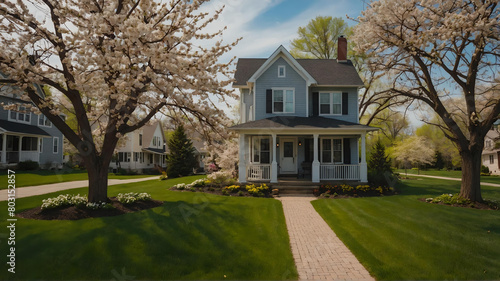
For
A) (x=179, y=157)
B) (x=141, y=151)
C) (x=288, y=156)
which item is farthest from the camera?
(x=141, y=151)

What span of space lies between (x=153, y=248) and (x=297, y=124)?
10721 mm

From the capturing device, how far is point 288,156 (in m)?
17.3

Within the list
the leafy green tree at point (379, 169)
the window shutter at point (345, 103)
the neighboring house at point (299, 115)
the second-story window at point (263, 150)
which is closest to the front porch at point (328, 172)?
the neighboring house at point (299, 115)

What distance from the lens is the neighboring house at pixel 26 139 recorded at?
23.4 meters

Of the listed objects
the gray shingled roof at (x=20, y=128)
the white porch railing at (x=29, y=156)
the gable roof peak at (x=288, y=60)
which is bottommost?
the white porch railing at (x=29, y=156)

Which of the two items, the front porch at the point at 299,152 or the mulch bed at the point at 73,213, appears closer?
the mulch bed at the point at 73,213

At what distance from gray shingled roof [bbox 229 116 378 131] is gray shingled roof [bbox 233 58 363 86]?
250cm

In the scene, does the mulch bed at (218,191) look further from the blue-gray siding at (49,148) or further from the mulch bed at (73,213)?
the blue-gray siding at (49,148)

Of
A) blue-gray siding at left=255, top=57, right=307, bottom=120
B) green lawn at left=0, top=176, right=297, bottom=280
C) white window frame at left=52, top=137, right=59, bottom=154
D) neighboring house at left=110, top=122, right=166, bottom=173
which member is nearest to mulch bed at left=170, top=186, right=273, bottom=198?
green lawn at left=0, top=176, right=297, bottom=280

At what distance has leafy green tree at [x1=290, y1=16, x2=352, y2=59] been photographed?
88.1ft

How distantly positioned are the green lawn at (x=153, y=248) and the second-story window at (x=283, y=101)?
933cm

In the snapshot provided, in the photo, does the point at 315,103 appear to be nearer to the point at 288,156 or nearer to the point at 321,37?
the point at 288,156

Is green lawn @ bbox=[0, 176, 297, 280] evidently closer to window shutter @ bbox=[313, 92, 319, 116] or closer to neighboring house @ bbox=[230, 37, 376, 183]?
neighboring house @ bbox=[230, 37, 376, 183]

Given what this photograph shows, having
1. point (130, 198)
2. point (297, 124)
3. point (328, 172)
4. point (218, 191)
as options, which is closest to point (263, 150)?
point (297, 124)
